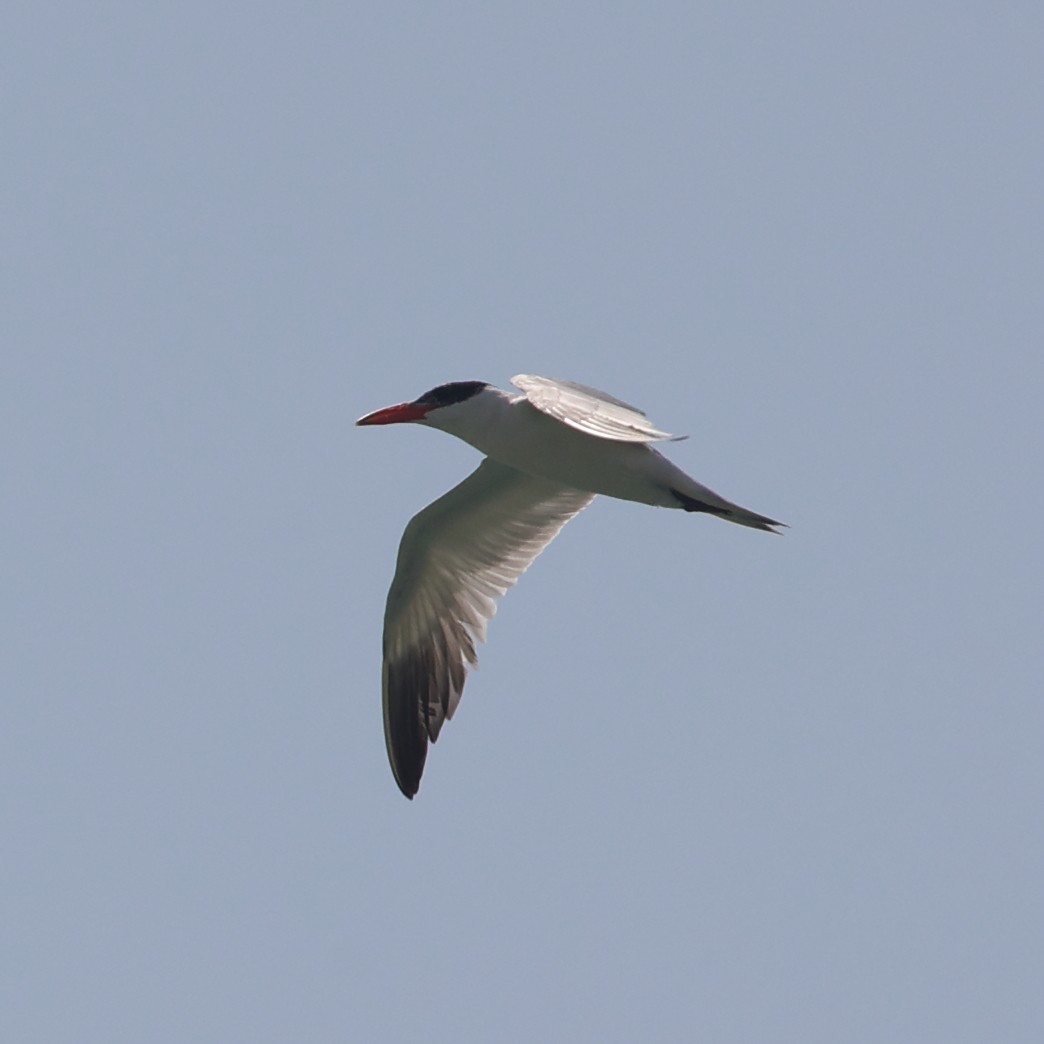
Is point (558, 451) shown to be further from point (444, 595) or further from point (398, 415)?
point (444, 595)

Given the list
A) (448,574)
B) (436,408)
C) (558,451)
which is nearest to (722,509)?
(558,451)

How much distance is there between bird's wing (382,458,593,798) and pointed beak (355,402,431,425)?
4.47ft

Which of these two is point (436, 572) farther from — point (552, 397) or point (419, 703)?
point (552, 397)

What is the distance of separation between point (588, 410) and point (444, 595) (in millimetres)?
3511

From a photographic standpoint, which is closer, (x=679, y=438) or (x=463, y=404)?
(x=679, y=438)

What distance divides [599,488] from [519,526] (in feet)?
5.58

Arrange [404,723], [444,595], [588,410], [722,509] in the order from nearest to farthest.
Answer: [588,410] → [722,509] → [404,723] → [444,595]

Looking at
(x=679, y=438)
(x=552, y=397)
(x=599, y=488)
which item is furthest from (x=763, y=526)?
(x=679, y=438)

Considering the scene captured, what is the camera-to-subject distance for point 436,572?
42.6 feet

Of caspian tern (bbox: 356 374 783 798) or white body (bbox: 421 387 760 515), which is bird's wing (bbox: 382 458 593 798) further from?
Answer: white body (bbox: 421 387 760 515)

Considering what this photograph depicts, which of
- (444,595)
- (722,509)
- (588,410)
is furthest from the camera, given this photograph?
(444,595)

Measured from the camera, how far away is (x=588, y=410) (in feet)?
32.6

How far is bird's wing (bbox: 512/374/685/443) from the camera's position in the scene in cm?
932

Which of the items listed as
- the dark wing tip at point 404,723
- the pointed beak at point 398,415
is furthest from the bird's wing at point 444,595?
the pointed beak at point 398,415
